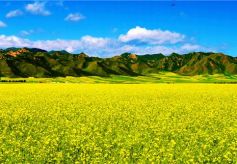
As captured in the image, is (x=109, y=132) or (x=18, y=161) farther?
(x=109, y=132)

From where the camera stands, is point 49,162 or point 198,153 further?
point 198,153

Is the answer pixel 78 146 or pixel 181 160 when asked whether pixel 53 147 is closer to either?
pixel 78 146

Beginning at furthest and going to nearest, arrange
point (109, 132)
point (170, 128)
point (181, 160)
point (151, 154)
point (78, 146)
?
point (170, 128) < point (109, 132) < point (78, 146) < point (151, 154) < point (181, 160)

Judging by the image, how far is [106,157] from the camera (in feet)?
44.9

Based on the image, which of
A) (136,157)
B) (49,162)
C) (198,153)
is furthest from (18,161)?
(198,153)

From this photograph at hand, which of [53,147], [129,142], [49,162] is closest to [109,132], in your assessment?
[129,142]

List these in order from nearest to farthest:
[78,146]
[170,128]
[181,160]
→ [181,160] < [78,146] < [170,128]

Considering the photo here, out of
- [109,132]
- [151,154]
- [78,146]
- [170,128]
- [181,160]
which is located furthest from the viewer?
[170,128]

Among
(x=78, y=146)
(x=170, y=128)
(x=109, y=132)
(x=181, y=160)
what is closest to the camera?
(x=181, y=160)

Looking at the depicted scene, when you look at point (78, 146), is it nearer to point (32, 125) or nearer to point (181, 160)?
point (181, 160)

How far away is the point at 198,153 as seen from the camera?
14.3m

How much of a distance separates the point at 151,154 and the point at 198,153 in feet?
6.06

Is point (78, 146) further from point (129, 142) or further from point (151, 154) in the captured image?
point (151, 154)

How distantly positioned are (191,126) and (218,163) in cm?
770
